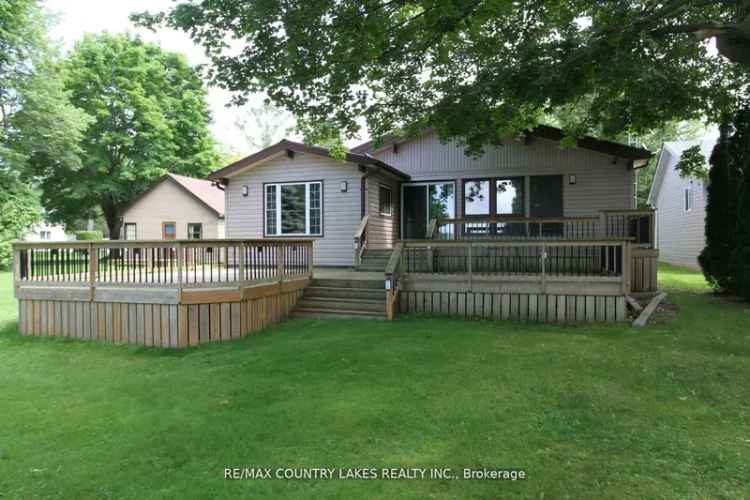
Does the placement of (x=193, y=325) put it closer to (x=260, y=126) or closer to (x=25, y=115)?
(x=25, y=115)

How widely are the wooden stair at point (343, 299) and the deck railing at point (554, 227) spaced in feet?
8.00

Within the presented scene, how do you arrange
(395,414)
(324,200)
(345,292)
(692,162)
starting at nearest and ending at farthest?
(395,414), (345,292), (692,162), (324,200)

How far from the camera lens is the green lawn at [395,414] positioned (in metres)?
2.94

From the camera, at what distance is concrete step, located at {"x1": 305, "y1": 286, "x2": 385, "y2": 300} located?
870cm

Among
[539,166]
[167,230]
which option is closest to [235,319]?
[539,166]

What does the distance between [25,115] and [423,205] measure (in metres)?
21.1

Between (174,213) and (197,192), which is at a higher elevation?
(197,192)

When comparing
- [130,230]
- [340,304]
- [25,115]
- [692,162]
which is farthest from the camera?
[130,230]

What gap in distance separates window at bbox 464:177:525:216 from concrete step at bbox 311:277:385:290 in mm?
5131

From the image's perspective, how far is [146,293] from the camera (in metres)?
7.11

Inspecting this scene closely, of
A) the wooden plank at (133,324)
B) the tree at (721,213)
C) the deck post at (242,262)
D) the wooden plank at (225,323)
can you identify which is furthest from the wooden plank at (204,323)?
the tree at (721,213)

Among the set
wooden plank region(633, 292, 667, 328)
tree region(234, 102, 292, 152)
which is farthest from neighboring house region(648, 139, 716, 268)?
tree region(234, 102, 292, 152)

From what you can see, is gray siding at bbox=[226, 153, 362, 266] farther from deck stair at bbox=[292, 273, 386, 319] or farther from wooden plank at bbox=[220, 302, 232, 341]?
wooden plank at bbox=[220, 302, 232, 341]

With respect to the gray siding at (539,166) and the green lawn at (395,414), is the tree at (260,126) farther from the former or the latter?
the green lawn at (395,414)
